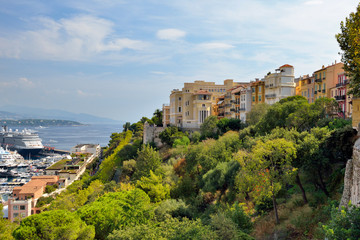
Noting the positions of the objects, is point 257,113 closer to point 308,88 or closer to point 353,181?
point 308,88

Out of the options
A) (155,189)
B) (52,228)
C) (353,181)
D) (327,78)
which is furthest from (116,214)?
(327,78)

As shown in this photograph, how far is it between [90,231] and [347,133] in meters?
18.0

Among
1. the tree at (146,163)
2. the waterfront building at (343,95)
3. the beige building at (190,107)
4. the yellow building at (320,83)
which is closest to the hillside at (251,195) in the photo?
the tree at (146,163)

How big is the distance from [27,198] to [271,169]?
4196 cm

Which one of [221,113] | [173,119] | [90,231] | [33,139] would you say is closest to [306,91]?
[221,113]

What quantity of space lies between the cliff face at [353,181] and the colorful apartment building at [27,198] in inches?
1421

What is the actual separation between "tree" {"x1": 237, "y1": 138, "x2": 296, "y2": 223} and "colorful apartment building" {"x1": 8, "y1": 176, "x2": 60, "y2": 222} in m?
30.4

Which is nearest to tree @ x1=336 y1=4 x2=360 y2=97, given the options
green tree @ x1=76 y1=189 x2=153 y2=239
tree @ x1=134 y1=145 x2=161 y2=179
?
green tree @ x1=76 y1=189 x2=153 y2=239

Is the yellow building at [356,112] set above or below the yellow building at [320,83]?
below

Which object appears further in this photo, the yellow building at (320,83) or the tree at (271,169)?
the yellow building at (320,83)

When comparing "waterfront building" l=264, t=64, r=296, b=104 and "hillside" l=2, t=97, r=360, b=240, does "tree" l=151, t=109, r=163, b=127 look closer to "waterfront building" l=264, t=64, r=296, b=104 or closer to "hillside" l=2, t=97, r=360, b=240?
"waterfront building" l=264, t=64, r=296, b=104

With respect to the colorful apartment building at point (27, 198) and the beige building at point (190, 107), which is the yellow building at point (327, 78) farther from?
the colorful apartment building at point (27, 198)

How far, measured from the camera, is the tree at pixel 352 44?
66.1 ft

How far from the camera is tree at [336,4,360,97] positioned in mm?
20156
